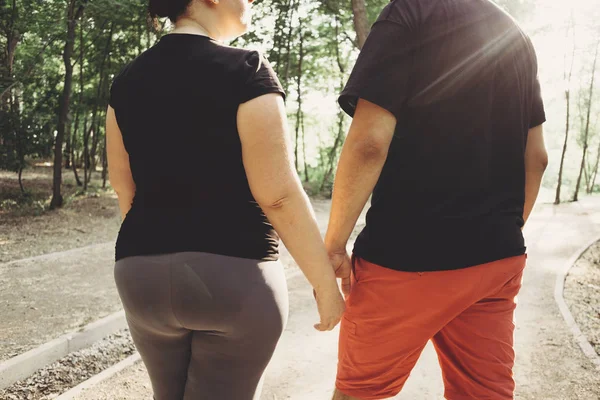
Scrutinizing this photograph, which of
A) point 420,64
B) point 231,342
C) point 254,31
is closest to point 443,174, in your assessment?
point 420,64

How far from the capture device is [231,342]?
1441 millimetres

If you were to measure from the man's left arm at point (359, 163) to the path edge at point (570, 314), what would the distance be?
3527 mm

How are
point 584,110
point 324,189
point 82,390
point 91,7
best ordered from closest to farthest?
1. point 82,390
2. point 91,7
3. point 324,189
4. point 584,110

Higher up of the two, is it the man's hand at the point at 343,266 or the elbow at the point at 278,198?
the elbow at the point at 278,198

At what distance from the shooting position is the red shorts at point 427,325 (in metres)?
1.86

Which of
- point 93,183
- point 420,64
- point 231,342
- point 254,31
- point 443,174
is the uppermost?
point 254,31

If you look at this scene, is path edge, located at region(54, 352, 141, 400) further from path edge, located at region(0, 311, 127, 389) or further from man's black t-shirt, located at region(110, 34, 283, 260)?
man's black t-shirt, located at region(110, 34, 283, 260)

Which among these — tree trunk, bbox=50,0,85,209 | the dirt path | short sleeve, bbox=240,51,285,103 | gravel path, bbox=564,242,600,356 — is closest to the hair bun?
short sleeve, bbox=240,51,285,103

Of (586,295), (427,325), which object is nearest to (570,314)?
(586,295)

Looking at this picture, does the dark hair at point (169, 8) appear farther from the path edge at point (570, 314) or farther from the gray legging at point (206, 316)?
the path edge at point (570, 314)

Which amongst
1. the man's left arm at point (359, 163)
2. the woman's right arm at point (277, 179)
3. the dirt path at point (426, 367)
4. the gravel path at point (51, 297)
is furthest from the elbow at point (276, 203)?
the gravel path at point (51, 297)

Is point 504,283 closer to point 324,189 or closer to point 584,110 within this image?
point 324,189

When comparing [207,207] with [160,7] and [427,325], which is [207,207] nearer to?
[160,7]

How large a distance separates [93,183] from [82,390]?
16.9m
